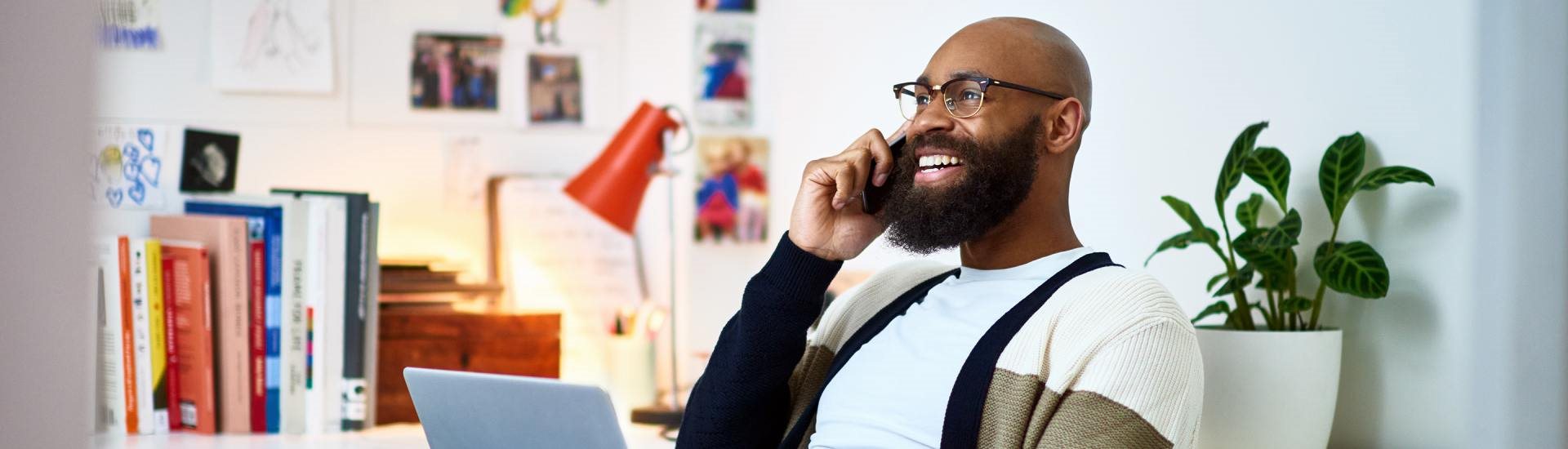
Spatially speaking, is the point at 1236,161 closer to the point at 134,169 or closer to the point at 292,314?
the point at 292,314

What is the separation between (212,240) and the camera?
1.84m

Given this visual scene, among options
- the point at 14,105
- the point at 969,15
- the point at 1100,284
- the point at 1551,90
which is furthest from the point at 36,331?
the point at 969,15

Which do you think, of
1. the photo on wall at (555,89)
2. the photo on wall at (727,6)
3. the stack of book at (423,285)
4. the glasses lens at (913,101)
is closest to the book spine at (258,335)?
the stack of book at (423,285)

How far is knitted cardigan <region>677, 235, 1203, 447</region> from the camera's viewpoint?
0.93 meters

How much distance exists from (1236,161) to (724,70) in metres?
1.30

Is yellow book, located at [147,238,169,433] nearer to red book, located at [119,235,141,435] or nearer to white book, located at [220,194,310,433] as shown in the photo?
red book, located at [119,235,141,435]

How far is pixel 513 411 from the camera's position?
1.14m

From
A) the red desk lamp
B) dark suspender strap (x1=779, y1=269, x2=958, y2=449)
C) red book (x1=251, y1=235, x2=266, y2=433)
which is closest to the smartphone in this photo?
dark suspender strap (x1=779, y1=269, x2=958, y2=449)

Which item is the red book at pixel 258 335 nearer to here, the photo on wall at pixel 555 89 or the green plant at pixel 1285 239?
the photo on wall at pixel 555 89

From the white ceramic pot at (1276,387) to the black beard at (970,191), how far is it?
0.76 feet

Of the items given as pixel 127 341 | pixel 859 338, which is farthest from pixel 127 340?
pixel 859 338

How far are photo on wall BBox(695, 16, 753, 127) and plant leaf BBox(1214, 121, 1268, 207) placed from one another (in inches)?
50.1

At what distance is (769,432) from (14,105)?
44.2 inches

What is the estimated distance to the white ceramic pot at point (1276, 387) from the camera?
39.9 inches
